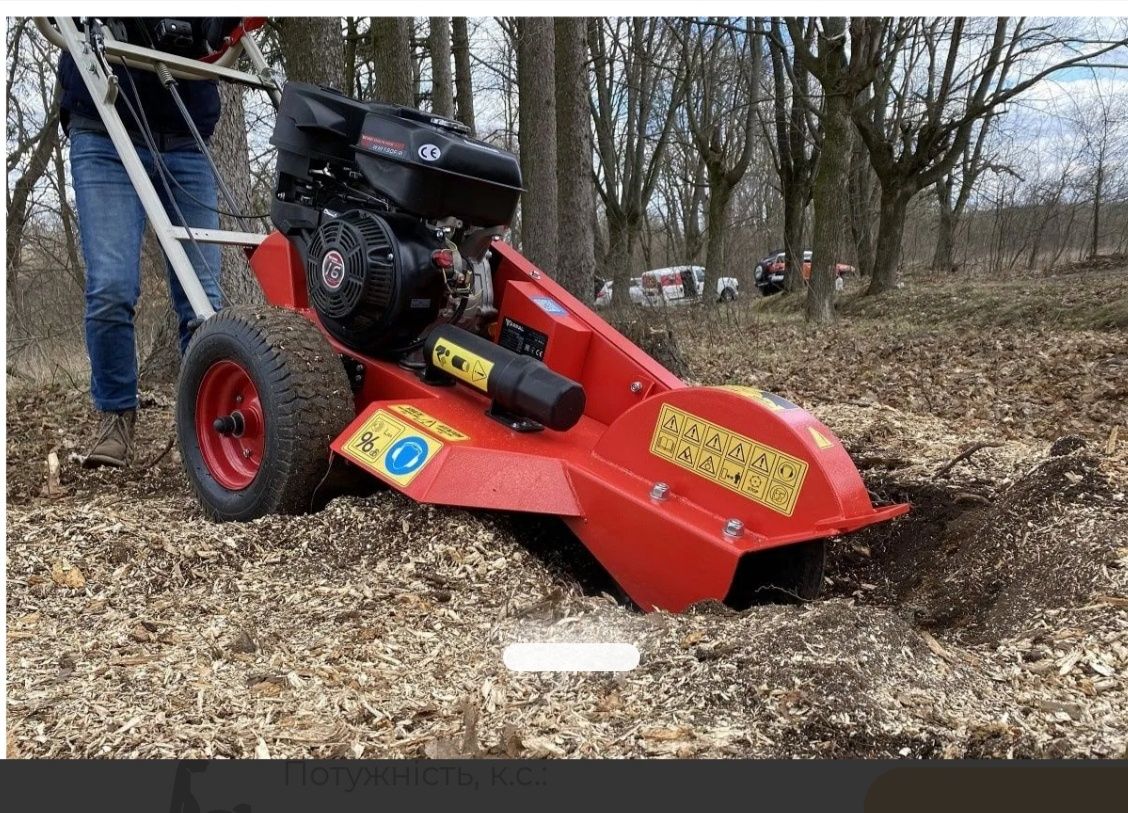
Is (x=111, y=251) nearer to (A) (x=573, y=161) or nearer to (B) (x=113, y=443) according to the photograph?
(B) (x=113, y=443)

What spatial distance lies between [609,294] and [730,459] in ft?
7.87

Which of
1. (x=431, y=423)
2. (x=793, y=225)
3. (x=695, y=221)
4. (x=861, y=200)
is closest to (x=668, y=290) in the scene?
(x=431, y=423)

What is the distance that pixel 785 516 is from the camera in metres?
1.90

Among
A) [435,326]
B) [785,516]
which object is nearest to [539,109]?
[435,326]

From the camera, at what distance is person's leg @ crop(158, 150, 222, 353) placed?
3199 mm

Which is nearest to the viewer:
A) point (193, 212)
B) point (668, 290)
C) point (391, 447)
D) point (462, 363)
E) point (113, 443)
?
point (391, 447)

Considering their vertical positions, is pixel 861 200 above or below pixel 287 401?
above

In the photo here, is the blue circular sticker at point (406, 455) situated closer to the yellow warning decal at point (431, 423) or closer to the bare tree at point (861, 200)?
the yellow warning decal at point (431, 423)

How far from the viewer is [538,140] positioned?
293cm

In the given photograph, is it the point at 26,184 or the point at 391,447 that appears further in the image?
the point at 26,184

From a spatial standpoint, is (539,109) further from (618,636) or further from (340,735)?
(340,735)

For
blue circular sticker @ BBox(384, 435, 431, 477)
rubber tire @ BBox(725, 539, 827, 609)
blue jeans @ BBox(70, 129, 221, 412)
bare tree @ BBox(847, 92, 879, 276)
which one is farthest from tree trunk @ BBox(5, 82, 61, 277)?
bare tree @ BBox(847, 92, 879, 276)

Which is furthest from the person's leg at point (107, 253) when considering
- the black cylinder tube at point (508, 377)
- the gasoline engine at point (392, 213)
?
the black cylinder tube at point (508, 377)

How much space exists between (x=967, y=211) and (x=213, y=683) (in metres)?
2.37
